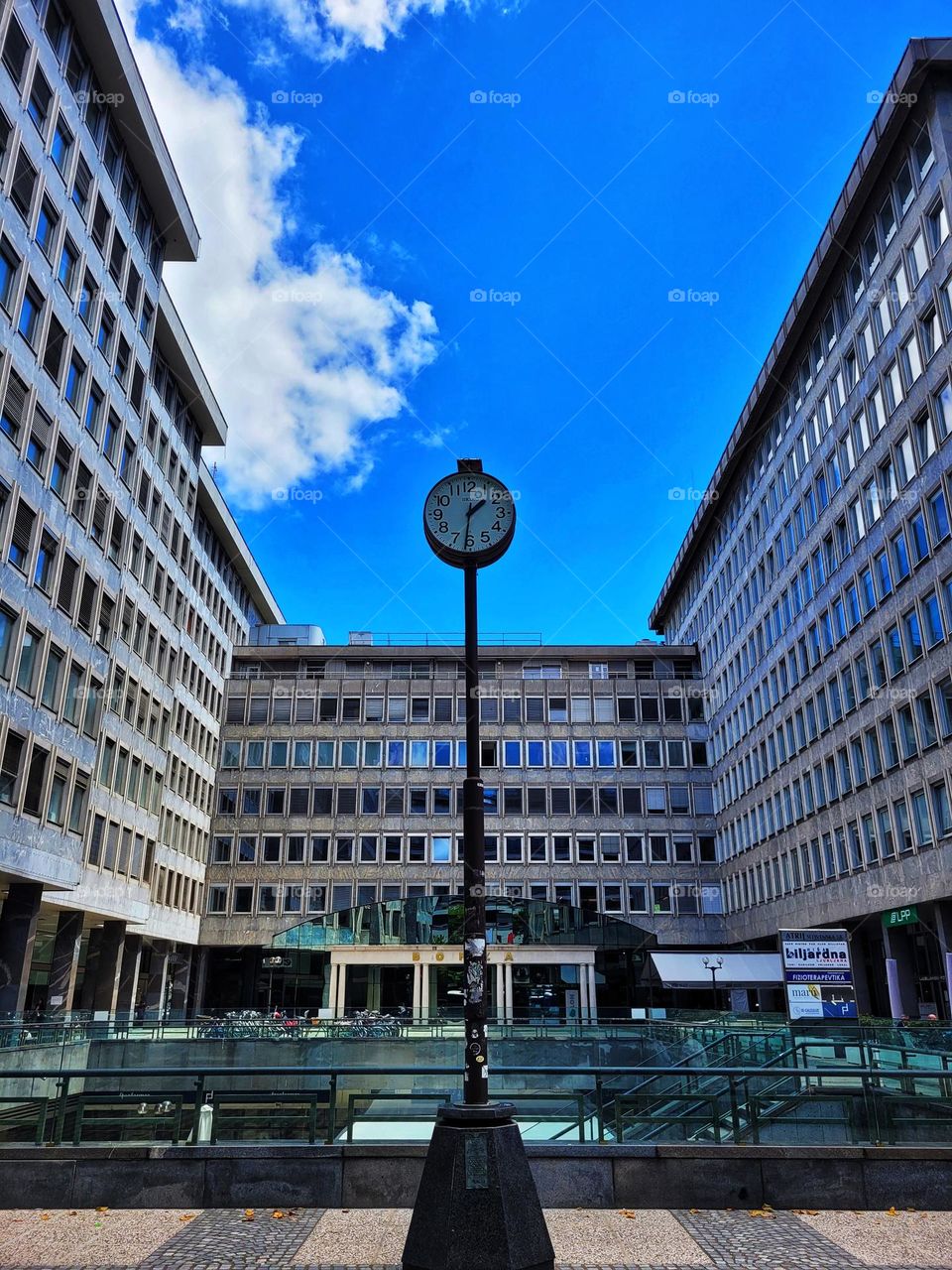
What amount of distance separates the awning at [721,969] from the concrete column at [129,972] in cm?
2461

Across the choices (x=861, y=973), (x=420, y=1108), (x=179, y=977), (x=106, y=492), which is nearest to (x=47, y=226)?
(x=106, y=492)

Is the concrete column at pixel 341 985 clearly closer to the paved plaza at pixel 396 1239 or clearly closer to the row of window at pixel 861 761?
the row of window at pixel 861 761

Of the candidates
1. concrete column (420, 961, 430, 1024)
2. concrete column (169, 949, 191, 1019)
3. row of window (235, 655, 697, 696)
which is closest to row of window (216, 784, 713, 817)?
row of window (235, 655, 697, 696)

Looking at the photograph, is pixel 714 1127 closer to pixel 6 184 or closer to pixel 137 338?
pixel 6 184

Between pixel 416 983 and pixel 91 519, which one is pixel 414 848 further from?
pixel 91 519

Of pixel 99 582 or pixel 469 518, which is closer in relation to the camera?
pixel 469 518

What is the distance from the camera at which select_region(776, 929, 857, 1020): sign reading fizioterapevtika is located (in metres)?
20.6

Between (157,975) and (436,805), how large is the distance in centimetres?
1835

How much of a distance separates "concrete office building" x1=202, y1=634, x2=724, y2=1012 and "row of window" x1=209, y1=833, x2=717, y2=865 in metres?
0.09

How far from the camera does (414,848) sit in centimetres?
5934

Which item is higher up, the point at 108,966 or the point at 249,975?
the point at 249,975

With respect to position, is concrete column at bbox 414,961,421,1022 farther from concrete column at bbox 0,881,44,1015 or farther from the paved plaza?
the paved plaza

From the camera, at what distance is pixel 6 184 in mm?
28797

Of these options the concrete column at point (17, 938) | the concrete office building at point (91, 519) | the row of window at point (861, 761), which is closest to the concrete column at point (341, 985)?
the concrete office building at point (91, 519)
